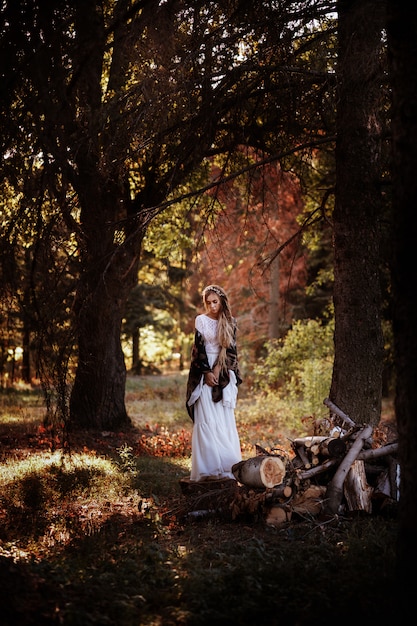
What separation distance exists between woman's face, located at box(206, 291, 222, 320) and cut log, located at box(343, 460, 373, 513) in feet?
9.80

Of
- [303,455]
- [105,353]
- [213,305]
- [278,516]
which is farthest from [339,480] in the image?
[105,353]

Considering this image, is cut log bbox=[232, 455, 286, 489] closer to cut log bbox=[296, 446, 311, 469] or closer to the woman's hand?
cut log bbox=[296, 446, 311, 469]

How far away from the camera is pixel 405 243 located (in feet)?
13.4

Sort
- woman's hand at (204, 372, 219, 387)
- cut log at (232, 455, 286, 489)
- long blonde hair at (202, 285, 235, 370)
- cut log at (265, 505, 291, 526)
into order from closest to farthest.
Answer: cut log at (265, 505, 291, 526) → cut log at (232, 455, 286, 489) → woman's hand at (204, 372, 219, 387) → long blonde hair at (202, 285, 235, 370)

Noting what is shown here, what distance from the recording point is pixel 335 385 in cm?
846

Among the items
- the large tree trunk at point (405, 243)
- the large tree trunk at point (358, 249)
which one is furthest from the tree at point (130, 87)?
the large tree trunk at point (405, 243)

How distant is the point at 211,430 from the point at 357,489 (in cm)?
238

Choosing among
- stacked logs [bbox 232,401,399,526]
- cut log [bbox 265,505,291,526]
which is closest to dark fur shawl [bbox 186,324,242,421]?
stacked logs [bbox 232,401,399,526]

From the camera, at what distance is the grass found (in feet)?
12.9

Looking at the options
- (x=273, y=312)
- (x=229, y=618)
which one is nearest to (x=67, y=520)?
(x=229, y=618)

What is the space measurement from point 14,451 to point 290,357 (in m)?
8.95

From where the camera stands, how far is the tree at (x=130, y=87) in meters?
4.97

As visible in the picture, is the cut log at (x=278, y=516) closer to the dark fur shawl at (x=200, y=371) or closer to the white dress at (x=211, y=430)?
the white dress at (x=211, y=430)

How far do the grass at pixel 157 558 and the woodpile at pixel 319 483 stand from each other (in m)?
0.18
